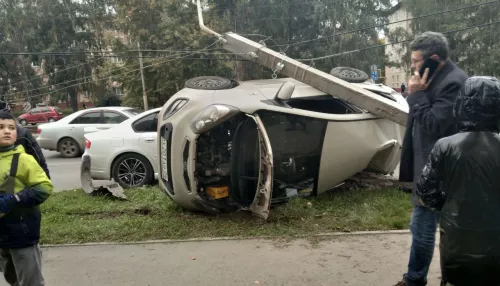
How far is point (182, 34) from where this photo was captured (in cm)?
2408

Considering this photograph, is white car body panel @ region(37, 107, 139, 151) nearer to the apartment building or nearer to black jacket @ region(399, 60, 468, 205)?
black jacket @ region(399, 60, 468, 205)

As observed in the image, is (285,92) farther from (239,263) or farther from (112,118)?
(112,118)

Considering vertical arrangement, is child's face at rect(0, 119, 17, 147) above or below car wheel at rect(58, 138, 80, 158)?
above

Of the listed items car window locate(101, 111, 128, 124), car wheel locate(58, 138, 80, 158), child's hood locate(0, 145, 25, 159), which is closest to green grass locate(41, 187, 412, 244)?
child's hood locate(0, 145, 25, 159)

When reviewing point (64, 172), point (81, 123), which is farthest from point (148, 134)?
point (81, 123)

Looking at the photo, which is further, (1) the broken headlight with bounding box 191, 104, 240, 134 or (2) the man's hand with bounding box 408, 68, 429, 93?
(1) the broken headlight with bounding box 191, 104, 240, 134

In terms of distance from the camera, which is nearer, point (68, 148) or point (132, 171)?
point (132, 171)

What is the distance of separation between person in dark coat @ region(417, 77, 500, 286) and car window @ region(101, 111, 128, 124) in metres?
12.0

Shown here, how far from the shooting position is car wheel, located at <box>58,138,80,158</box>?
13.5 metres

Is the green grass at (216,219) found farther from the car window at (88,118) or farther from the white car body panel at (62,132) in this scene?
the white car body panel at (62,132)

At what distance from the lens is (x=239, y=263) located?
413cm

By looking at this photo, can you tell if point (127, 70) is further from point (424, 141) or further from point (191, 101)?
point (424, 141)

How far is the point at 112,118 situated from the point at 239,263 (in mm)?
9972

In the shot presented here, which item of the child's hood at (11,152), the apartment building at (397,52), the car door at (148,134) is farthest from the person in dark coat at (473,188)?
the apartment building at (397,52)
